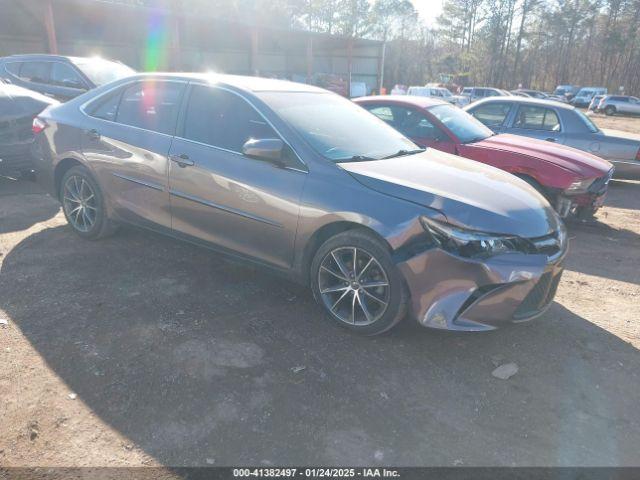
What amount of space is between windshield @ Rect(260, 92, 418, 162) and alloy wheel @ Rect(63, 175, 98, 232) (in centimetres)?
216

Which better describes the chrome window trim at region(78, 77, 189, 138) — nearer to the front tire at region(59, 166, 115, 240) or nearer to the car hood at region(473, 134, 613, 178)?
the front tire at region(59, 166, 115, 240)

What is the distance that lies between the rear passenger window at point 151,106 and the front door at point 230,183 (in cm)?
17

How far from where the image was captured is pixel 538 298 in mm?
3229


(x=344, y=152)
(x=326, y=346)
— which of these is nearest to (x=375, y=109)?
(x=344, y=152)

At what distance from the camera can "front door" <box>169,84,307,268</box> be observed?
3.54 m

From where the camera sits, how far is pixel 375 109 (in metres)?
7.04

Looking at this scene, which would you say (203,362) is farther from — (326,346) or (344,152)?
(344,152)

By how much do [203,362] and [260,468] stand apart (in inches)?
36.9

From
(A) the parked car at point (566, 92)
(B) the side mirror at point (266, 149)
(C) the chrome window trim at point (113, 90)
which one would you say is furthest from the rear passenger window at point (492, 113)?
(A) the parked car at point (566, 92)

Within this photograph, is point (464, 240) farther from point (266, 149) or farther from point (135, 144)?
point (135, 144)

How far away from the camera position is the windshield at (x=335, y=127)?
369cm

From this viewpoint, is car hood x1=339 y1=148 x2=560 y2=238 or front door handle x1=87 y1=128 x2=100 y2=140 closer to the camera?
car hood x1=339 y1=148 x2=560 y2=238

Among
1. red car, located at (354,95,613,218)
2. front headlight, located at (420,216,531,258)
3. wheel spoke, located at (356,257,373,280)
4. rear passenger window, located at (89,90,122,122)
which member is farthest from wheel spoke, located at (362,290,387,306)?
red car, located at (354,95,613,218)

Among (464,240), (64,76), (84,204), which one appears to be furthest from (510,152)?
(64,76)
